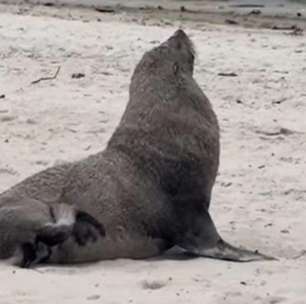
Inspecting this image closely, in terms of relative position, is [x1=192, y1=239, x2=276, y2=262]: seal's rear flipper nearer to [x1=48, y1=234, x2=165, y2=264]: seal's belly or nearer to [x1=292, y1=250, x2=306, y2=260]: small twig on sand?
[x1=292, y1=250, x2=306, y2=260]: small twig on sand

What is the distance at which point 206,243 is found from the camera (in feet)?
20.9

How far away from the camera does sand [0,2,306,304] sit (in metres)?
5.60

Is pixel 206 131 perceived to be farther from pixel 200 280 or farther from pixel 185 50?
pixel 200 280

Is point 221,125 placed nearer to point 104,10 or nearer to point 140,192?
point 140,192

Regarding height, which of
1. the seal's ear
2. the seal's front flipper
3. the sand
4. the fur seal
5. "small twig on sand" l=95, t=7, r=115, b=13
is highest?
the seal's ear

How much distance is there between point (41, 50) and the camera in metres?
12.1

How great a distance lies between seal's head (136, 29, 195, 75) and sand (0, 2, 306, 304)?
36.6 inches

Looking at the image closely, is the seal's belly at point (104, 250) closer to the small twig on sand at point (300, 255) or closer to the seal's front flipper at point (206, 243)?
the seal's front flipper at point (206, 243)

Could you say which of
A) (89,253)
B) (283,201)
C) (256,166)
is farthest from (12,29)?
(89,253)

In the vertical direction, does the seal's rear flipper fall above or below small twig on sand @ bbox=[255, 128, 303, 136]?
above

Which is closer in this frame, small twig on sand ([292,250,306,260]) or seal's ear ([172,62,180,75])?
small twig on sand ([292,250,306,260])

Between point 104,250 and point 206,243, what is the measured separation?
54cm

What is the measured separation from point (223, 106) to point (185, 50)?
10.0 feet

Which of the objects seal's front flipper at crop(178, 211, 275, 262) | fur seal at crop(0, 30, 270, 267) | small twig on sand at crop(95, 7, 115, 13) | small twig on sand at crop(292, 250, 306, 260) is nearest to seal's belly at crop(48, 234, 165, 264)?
fur seal at crop(0, 30, 270, 267)
